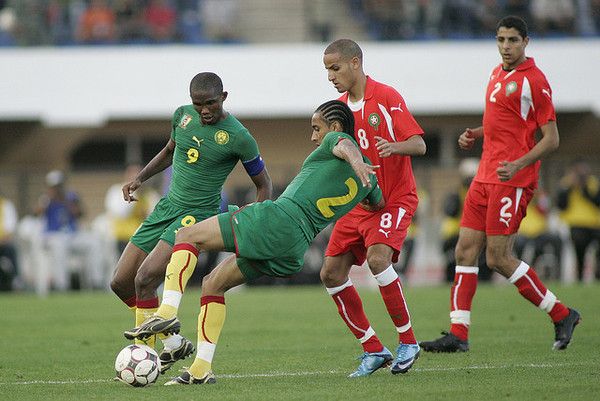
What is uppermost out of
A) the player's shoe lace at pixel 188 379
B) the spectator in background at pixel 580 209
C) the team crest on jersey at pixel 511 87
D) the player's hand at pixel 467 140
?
the team crest on jersey at pixel 511 87

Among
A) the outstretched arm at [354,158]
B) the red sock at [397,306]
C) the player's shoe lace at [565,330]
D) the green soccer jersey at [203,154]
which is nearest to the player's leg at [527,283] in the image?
the player's shoe lace at [565,330]

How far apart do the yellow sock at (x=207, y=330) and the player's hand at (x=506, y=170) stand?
8.49 feet

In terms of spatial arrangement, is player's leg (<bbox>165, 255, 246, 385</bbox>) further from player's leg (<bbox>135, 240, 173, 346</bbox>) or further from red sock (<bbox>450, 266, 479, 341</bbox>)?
red sock (<bbox>450, 266, 479, 341</bbox>)

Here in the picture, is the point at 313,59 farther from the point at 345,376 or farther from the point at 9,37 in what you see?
the point at 345,376

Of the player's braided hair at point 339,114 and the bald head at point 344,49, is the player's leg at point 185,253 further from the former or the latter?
the bald head at point 344,49

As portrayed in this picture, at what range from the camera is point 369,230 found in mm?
8797

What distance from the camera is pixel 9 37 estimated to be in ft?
85.9

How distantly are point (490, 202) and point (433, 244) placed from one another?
15531 mm

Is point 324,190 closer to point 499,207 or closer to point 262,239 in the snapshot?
point 262,239

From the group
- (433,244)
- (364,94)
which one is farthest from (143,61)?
(364,94)

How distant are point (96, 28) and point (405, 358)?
19.2m

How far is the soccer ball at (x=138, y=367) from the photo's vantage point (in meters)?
7.89

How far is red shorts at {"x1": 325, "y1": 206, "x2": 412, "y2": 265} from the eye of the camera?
8781 millimetres

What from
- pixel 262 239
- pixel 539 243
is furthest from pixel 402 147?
pixel 539 243
